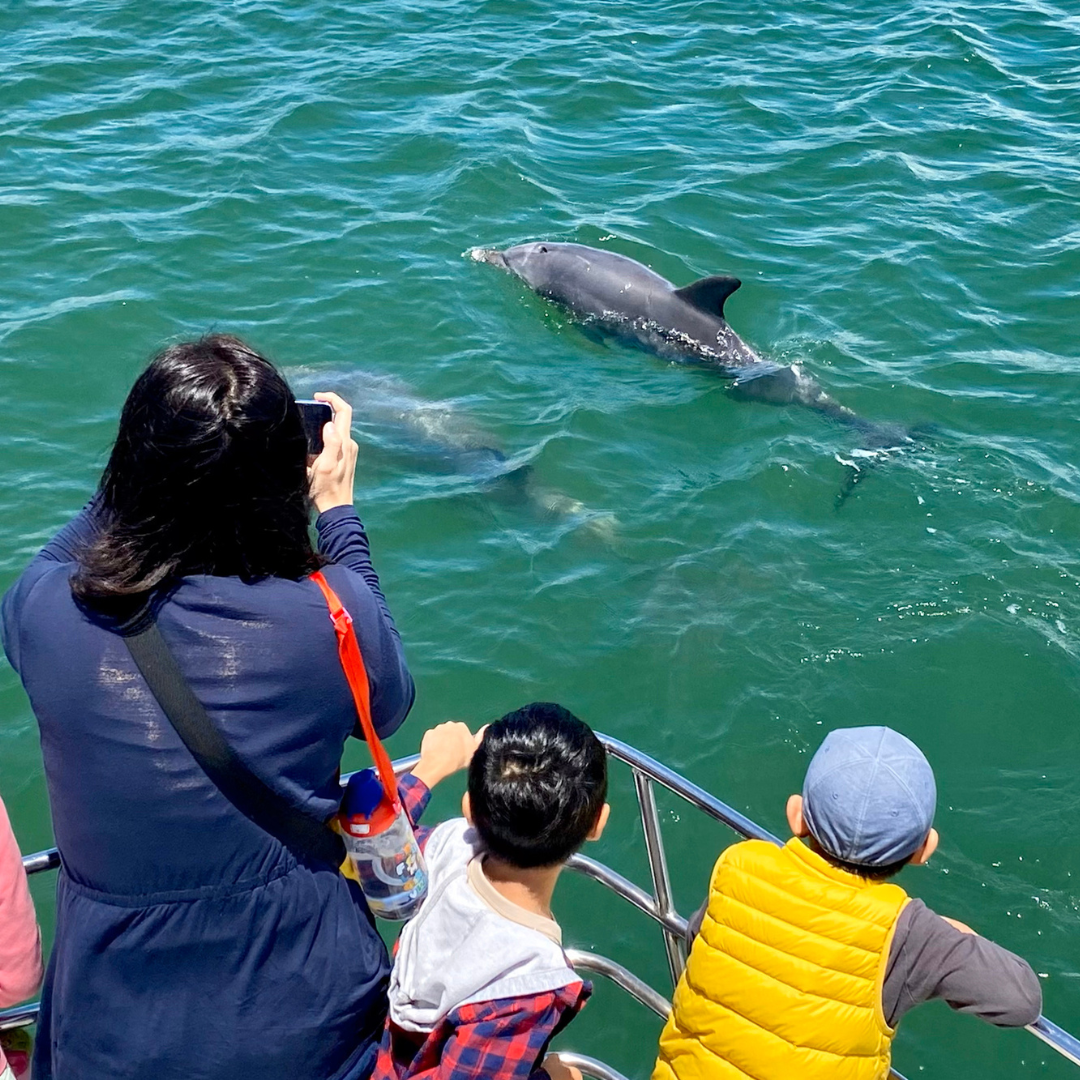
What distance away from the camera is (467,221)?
1159cm

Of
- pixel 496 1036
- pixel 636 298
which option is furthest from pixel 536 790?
pixel 636 298

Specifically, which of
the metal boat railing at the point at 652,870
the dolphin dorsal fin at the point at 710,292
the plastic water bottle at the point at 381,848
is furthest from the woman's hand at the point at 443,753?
the dolphin dorsal fin at the point at 710,292

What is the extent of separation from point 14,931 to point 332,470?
1.37 meters

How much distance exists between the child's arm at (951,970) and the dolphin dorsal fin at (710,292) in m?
7.08

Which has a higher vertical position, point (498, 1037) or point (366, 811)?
point (366, 811)

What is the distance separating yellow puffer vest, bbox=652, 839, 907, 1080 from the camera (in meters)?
2.99

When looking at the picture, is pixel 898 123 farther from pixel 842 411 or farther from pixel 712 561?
pixel 712 561

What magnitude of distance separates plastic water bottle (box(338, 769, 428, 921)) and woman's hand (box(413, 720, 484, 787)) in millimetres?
331

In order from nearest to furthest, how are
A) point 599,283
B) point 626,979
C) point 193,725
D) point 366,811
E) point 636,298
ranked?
point 193,725 → point 366,811 → point 626,979 → point 636,298 → point 599,283

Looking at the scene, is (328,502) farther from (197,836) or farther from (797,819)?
(797,819)

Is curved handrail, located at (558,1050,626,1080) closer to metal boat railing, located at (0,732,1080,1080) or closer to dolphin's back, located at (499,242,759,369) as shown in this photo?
metal boat railing, located at (0,732,1080,1080)

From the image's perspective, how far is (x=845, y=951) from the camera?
2990 millimetres

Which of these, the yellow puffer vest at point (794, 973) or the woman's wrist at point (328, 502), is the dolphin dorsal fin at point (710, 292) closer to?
the woman's wrist at point (328, 502)

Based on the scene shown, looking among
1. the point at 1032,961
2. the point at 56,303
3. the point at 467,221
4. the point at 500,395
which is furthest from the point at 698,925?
the point at 467,221
